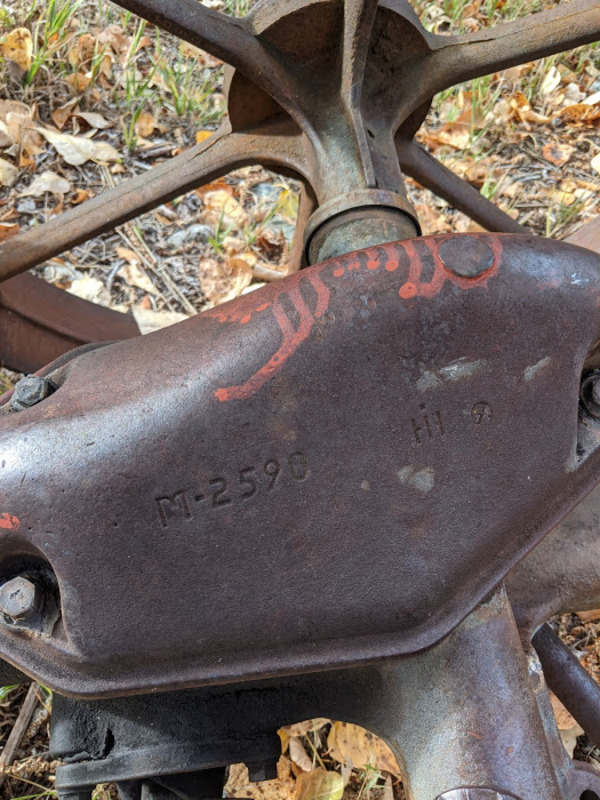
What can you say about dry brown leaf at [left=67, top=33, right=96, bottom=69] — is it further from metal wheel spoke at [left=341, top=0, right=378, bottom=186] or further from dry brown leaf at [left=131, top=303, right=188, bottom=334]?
metal wheel spoke at [left=341, top=0, right=378, bottom=186]

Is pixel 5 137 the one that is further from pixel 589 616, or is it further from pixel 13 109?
pixel 589 616

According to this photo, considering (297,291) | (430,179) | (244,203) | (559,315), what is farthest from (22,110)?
(559,315)

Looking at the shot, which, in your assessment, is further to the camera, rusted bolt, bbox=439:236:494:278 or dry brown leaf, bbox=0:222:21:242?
dry brown leaf, bbox=0:222:21:242

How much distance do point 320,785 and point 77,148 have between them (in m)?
1.80

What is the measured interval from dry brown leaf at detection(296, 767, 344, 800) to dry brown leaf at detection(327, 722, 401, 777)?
4 centimetres

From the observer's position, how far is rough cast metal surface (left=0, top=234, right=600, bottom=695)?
75 cm

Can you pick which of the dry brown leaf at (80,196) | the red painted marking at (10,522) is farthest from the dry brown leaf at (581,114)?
the red painted marking at (10,522)

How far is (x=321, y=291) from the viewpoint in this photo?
780mm

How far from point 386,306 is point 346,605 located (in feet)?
0.98

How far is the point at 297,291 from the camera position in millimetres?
787

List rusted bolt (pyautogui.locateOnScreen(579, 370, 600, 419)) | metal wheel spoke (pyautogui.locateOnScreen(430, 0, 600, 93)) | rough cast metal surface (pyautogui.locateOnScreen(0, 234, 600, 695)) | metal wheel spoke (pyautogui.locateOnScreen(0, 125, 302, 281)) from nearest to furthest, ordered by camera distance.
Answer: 1. rough cast metal surface (pyautogui.locateOnScreen(0, 234, 600, 695))
2. rusted bolt (pyautogui.locateOnScreen(579, 370, 600, 419))
3. metal wheel spoke (pyautogui.locateOnScreen(430, 0, 600, 93))
4. metal wheel spoke (pyautogui.locateOnScreen(0, 125, 302, 281))

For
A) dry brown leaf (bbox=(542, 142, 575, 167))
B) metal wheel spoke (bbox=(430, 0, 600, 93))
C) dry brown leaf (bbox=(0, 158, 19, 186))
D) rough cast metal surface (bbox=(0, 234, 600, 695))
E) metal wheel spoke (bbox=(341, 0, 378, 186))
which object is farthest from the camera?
dry brown leaf (bbox=(542, 142, 575, 167))

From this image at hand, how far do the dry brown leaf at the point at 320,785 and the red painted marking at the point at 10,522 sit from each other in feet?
3.04

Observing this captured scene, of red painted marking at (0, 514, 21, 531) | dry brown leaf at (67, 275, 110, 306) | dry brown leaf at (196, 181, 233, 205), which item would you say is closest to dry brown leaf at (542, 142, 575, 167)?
dry brown leaf at (196, 181, 233, 205)
